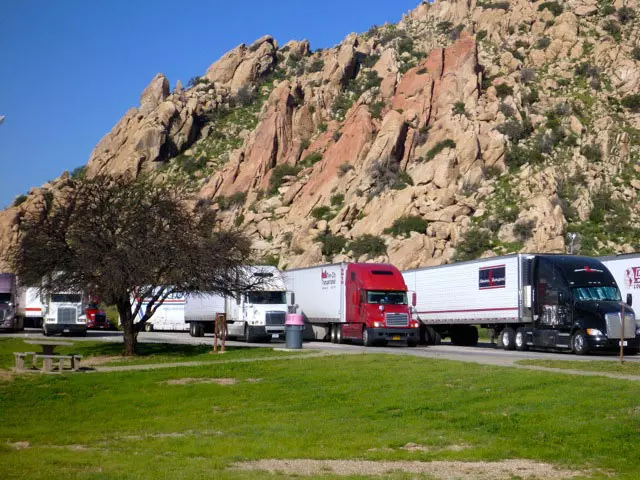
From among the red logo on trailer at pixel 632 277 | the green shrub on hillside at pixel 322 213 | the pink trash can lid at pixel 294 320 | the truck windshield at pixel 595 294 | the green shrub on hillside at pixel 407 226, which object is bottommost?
the pink trash can lid at pixel 294 320

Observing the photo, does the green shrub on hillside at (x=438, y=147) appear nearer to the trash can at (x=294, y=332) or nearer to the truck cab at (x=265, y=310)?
the truck cab at (x=265, y=310)

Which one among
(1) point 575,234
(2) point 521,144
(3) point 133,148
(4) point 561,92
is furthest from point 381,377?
(3) point 133,148

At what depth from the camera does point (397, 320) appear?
42344mm

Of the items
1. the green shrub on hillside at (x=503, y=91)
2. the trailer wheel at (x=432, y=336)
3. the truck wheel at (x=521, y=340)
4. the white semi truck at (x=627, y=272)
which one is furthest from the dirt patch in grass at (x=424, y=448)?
the green shrub on hillside at (x=503, y=91)

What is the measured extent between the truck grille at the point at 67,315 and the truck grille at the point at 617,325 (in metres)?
29.9

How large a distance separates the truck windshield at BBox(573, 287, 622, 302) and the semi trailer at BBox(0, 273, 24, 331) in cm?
3497

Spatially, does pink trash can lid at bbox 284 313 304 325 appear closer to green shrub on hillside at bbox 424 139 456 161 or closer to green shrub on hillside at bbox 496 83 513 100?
green shrub on hillside at bbox 424 139 456 161

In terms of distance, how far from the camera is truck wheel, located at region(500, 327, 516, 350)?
40428 millimetres

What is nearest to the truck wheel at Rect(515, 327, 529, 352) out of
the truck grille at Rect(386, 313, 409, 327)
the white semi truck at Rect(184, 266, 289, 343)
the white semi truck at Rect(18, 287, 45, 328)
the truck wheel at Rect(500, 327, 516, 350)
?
the truck wheel at Rect(500, 327, 516, 350)

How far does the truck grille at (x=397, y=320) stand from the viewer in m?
42.2

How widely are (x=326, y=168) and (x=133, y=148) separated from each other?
28.4 metres

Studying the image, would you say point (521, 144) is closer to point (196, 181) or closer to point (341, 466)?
point (196, 181)

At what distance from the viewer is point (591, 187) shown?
246 feet

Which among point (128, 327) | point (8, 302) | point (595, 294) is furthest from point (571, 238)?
point (128, 327)
